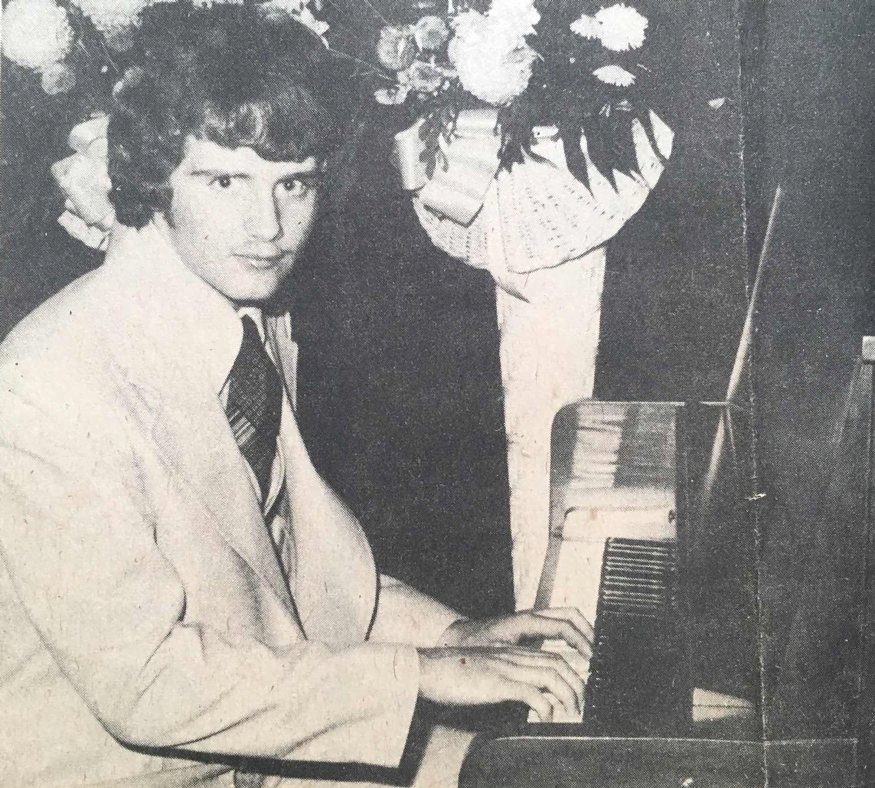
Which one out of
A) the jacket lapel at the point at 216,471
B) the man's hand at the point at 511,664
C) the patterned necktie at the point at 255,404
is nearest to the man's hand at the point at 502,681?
the man's hand at the point at 511,664

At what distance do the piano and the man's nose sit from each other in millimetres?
786

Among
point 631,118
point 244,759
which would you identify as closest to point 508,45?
point 631,118

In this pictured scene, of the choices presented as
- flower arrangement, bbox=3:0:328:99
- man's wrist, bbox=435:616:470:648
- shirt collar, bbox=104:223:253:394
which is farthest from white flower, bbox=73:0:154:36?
man's wrist, bbox=435:616:470:648

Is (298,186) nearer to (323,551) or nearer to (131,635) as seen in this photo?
(323,551)

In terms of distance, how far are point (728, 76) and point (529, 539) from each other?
1181 millimetres

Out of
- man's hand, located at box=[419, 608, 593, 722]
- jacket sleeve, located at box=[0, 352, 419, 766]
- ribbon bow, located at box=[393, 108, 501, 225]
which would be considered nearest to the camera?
jacket sleeve, located at box=[0, 352, 419, 766]

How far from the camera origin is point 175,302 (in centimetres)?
219

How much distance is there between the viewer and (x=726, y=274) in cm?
231

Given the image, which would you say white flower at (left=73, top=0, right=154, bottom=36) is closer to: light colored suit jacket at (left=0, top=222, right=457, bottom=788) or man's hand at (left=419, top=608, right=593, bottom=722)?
light colored suit jacket at (left=0, top=222, right=457, bottom=788)

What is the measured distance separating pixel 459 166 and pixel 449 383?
502mm

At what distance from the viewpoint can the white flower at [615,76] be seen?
7.56 ft

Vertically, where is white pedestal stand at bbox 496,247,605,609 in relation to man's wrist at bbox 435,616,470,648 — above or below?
above

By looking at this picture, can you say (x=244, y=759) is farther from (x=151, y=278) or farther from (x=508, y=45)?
(x=508, y=45)

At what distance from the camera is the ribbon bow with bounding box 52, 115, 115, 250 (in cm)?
221
